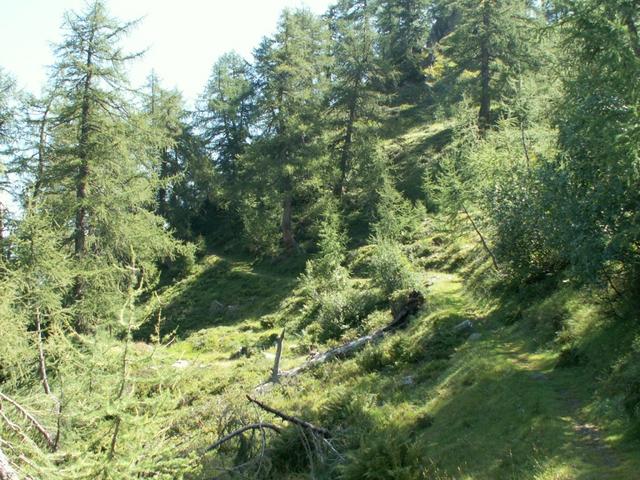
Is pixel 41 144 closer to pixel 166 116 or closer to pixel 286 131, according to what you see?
pixel 286 131

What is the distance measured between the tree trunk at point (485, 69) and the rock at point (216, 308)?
75.6ft

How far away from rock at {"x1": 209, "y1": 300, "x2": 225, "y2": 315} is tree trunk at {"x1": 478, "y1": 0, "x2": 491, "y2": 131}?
23.1 metres

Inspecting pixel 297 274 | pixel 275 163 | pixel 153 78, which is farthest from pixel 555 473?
pixel 153 78

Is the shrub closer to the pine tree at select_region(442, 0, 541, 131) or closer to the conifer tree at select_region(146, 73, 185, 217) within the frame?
the pine tree at select_region(442, 0, 541, 131)

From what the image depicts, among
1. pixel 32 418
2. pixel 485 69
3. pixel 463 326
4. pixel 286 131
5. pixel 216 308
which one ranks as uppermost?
pixel 485 69

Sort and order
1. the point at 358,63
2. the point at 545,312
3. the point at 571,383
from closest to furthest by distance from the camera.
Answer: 1. the point at 571,383
2. the point at 545,312
3. the point at 358,63

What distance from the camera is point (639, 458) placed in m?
7.68

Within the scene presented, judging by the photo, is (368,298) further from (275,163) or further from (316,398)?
(275,163)

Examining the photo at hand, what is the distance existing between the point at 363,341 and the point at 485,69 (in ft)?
93.4

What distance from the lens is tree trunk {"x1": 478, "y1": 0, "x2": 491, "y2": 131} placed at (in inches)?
1518

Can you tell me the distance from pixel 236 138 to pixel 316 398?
42.4 meters

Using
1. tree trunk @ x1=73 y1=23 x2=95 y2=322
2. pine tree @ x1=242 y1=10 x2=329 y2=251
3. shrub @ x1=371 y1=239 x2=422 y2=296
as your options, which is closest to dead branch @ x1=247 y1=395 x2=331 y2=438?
shrub @ x1=371 y1=239 x2=422 y2=296

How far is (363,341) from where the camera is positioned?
19.5 m

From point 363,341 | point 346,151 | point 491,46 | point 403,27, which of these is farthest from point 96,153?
point 403,27
